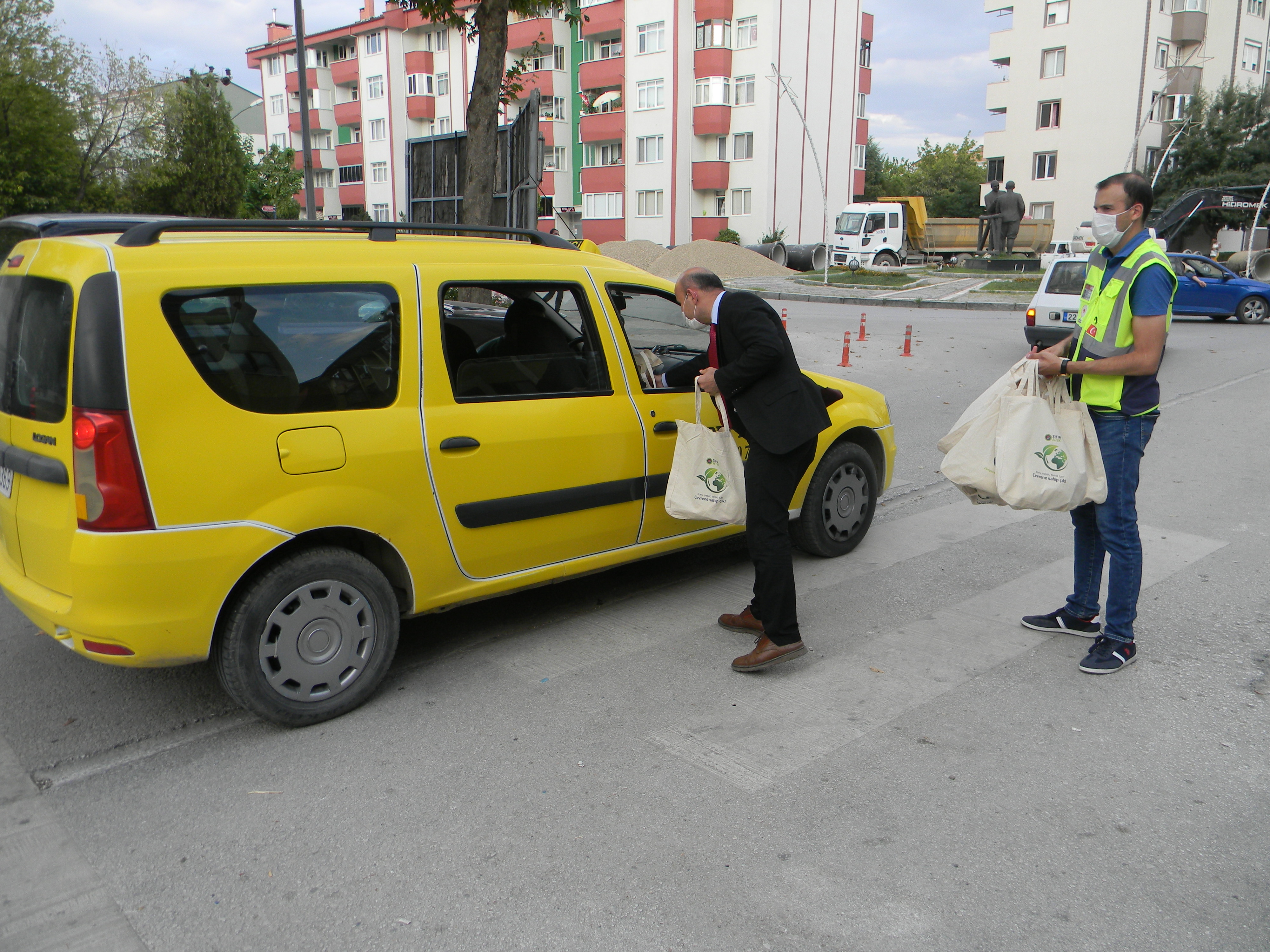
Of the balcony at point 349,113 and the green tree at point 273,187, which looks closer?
the green tree at point 273,187

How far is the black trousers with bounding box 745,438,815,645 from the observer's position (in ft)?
14.2

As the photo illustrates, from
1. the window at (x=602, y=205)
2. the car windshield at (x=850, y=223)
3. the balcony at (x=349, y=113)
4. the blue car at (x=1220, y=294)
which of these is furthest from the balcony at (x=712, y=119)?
the blue car at (x=1220, y=294)

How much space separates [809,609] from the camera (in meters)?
5.10

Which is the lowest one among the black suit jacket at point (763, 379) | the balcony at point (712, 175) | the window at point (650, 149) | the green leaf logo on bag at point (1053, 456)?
the green leaf logo on bag at point (1053, 456)

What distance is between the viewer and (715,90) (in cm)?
4697

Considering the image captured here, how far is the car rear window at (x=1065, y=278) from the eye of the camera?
14891 mm

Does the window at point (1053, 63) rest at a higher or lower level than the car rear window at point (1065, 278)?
higher

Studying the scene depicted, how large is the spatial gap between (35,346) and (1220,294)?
2324 cm

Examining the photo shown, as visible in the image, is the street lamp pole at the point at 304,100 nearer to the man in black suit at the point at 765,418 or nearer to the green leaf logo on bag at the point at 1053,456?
the man in black suit at the point at 765,418

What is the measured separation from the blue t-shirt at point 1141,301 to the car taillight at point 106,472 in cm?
364

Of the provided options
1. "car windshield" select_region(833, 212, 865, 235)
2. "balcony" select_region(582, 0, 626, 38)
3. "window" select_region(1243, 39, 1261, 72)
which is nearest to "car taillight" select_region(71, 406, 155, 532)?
"car windshield" select_region(833, 212, 865, 235)

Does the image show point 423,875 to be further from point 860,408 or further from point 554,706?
point 860,408

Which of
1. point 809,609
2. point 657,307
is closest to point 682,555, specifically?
point 809,609

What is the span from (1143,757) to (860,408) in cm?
259
